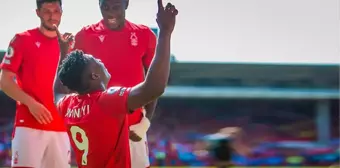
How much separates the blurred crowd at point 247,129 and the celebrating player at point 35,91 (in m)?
11.0

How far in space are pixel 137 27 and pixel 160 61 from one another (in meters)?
1.19

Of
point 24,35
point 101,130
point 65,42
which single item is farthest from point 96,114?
point 24,35

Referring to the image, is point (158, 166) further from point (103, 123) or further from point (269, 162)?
point (103, 123)

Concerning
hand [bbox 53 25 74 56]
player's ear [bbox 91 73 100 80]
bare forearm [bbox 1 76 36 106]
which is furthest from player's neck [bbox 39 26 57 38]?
player's ear [bbox 91 73 100 80]

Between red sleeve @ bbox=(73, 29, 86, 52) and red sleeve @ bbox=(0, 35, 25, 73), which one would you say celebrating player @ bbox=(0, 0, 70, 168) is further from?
red sleeve @ bbox=(73, 29, 86, 52)

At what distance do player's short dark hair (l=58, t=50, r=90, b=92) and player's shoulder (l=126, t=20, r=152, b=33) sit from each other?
85 cm

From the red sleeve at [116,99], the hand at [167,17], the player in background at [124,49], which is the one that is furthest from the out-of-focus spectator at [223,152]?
the hand at [167,17]

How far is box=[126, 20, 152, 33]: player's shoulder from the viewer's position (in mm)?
3512

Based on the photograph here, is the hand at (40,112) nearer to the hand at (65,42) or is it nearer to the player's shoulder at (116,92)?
the hand at (65,42)

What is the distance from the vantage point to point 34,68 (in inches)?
153

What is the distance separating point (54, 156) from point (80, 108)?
51.6 inches

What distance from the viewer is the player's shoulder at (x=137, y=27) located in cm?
351

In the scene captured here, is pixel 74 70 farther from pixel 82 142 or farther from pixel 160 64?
pixel 160 64

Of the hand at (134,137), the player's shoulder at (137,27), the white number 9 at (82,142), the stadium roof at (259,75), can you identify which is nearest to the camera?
the white number 9 at (82,142)
